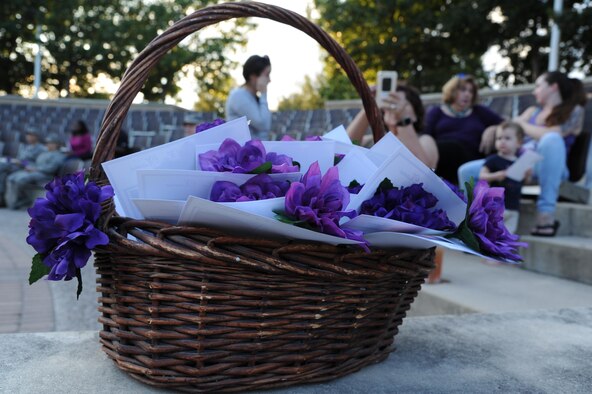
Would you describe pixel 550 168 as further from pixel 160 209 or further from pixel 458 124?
pixel 160 209

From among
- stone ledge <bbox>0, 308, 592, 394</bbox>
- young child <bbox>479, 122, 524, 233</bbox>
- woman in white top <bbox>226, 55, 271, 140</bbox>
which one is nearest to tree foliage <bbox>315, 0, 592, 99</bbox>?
young child <bbox>479, 122, 524, 233</bbox>

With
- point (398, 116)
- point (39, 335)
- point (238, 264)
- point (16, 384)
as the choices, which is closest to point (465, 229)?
point (238, 264)

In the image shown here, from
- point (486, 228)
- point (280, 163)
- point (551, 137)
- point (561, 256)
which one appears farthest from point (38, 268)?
point (551, 137)

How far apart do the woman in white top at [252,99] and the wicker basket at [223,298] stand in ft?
8.22

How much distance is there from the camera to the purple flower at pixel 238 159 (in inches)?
45.7

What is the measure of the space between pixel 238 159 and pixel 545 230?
11.2 ft

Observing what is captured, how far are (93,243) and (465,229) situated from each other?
28.2 inches

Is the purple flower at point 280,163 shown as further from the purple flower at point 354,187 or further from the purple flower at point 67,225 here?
the purple flower at point 67,225

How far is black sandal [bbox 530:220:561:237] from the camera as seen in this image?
13.5 ft

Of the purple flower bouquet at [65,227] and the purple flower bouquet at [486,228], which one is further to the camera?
the purple flower bouquet at [486,228]

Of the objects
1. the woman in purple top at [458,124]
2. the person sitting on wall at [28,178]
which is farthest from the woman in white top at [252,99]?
the person sitting on wall at [28,178]

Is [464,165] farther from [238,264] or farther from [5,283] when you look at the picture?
[238,264]

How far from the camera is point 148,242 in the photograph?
3.58ft

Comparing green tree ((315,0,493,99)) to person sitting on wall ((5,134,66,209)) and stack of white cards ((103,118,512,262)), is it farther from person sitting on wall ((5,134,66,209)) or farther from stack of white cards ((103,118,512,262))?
stack of white cards ((103,118,512,262))
